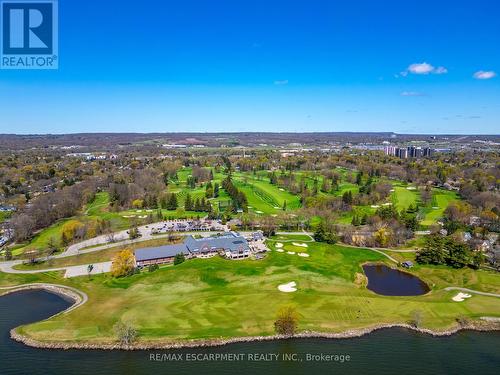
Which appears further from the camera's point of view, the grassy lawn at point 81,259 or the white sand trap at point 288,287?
the grassy lawn at point 81,259

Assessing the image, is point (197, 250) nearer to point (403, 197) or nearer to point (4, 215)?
point (4, 215)

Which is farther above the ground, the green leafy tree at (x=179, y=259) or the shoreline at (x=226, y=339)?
the green leafy tree at (x=179, y=259)

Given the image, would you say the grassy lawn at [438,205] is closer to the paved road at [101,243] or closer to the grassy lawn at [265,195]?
the paved road at [101,243]

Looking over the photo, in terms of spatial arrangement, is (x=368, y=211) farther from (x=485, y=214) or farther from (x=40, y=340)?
(x=40, y=340)

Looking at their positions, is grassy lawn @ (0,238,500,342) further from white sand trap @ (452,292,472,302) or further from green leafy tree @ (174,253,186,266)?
green leafy tree @ (174,253,186,266)

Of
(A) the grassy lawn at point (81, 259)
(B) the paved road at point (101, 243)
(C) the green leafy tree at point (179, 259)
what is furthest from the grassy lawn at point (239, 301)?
(B) the paved road at point (101, 243)

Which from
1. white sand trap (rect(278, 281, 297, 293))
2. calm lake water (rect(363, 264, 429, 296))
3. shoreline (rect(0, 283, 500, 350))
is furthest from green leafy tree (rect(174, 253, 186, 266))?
calm lake water (rect(363, 264, 429, 296))

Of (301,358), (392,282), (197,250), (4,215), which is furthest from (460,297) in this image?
(4,215)
